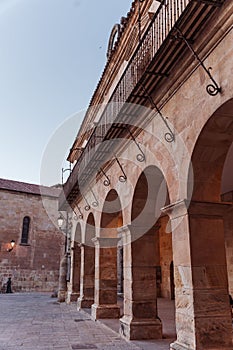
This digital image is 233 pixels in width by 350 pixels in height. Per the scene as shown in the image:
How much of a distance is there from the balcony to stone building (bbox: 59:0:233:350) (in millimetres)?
19

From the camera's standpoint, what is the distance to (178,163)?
532cm

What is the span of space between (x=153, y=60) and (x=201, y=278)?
3.39 m

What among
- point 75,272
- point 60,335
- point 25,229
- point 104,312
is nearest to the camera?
point 60,335

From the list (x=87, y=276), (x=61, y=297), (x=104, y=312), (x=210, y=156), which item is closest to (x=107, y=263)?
(x=104, y=312)

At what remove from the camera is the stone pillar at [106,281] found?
952 cm

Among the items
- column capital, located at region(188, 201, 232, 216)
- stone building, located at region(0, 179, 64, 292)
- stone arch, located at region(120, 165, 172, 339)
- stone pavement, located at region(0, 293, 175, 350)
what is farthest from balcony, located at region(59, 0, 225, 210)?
stone building, located at region(0, 179, 64, 292)

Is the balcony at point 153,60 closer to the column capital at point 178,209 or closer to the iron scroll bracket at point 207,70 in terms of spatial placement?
the iron scroll bracket at point 207,70

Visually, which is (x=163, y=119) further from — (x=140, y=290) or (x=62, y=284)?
(x=62, y=284)

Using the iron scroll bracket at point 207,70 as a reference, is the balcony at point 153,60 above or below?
above

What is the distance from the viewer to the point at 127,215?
24.8 ft

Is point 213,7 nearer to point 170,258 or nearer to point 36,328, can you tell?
point 36,328

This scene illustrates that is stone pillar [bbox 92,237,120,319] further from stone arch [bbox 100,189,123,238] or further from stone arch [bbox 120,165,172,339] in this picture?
stone arch [bbox 120,165,172,339]

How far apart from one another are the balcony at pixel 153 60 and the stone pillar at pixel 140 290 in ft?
8.53

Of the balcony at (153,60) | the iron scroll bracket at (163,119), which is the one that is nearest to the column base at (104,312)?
the balcony at (153,60)
